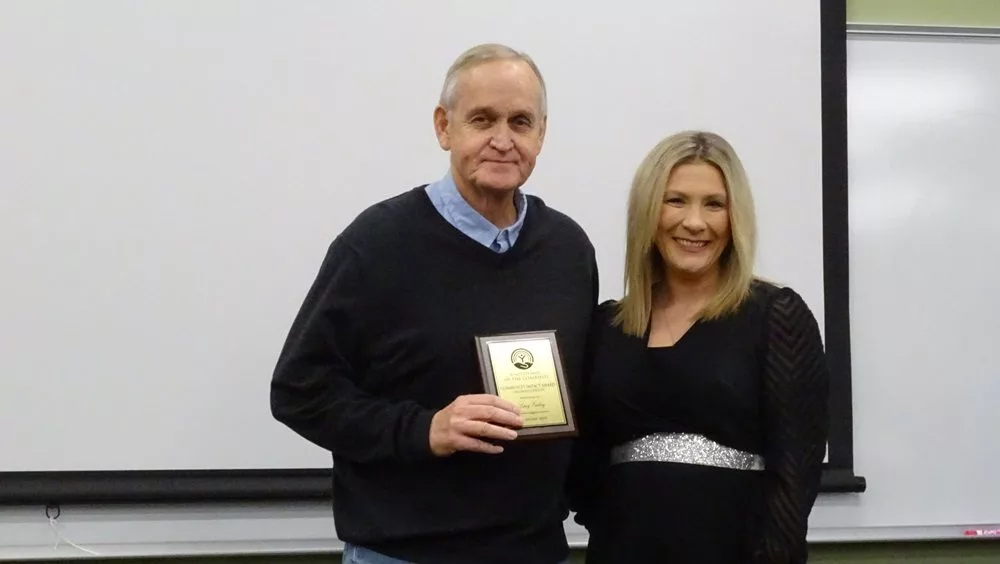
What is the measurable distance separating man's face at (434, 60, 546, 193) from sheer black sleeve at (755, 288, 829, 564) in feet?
1.69

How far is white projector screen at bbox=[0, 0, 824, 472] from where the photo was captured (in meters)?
2.44

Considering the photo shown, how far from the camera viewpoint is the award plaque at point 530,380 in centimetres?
138

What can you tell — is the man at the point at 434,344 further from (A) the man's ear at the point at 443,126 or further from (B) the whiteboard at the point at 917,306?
(B) the whiteboard at the point at 917,306

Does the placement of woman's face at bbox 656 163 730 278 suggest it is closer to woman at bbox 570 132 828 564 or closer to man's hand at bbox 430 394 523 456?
woman at bbox 570 132 828 564

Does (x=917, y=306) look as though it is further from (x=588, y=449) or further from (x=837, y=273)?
(x=588, y=449)

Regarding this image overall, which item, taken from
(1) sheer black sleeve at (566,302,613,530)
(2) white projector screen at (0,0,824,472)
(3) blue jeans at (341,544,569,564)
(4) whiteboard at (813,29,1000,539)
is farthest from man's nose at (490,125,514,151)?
(4) whiteboard at (813,29,1000,539)

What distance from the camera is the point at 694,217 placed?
1.56m

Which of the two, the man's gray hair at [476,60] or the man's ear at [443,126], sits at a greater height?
the man's gray hair at [476,60]

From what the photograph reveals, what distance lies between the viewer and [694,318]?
1.61 m

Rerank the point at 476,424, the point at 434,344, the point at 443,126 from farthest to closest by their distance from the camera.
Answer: the point at 443,126, the point at 434,344, the point at 476,424

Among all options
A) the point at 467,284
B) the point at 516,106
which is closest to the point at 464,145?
the point at 516,106

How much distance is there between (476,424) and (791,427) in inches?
21.4

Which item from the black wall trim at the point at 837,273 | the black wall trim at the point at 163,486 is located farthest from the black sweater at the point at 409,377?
the black wall trim at the point at 837,273

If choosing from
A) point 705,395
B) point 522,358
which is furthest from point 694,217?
point 522,358
